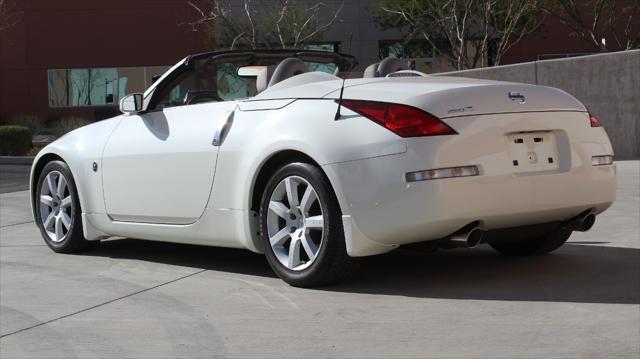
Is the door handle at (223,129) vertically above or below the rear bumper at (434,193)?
above

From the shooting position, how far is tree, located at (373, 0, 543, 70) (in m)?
36.1

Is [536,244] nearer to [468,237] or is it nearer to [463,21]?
[468,237]

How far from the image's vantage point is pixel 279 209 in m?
6.21

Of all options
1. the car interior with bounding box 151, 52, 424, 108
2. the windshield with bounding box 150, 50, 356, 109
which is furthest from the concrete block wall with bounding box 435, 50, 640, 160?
the car interior with bounding box 151, 52, 424, 108

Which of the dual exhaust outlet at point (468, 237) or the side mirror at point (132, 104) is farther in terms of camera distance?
the side mirror at point (132, 104)

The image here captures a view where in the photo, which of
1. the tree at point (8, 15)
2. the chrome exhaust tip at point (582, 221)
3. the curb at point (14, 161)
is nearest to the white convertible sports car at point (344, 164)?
the chrome exhaust tip at point (582, 221)

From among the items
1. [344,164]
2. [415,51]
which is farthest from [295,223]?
[415,51]

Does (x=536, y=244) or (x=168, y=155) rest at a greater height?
(x=168, y=155)

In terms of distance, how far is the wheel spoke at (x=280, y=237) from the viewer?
620cm

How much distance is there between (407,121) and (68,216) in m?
3.38

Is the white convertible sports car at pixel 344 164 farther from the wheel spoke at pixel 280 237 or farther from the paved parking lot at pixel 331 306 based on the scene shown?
the paved parking lot at pixel 331 306

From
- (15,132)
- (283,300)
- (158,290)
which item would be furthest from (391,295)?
(15,132)

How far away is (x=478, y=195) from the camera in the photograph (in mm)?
5668

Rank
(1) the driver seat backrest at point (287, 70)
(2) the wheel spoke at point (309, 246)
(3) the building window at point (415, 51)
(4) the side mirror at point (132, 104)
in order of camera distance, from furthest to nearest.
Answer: (3) the building window at point (415, 51) → (4) the side mirror at point (132, 104) → (1) the driver seat backrest at point (287, 70) → (2) the wheel spoke at point (309, 246)
